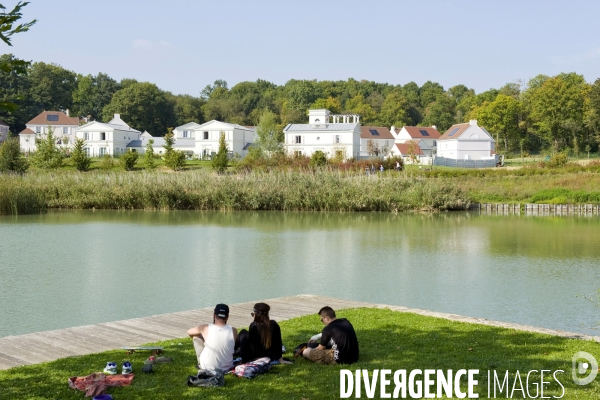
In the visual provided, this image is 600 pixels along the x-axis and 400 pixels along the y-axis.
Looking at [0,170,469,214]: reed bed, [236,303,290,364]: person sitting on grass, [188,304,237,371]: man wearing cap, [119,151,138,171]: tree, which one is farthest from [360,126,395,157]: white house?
[188,304,237,371]: man wearing cap

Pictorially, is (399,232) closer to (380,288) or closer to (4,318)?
(380,288)

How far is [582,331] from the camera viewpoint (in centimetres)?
1162

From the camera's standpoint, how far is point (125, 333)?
32.6 ft

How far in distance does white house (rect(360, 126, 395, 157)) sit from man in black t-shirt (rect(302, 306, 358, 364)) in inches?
2908

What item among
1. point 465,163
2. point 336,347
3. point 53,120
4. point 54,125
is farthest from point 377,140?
point 336,347

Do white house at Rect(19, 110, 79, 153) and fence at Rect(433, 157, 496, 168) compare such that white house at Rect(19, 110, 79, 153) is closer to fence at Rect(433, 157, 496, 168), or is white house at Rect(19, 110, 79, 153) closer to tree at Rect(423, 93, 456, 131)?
fence at Rect(433, 157, 496, 168)

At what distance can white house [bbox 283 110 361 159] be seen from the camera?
72000 mm

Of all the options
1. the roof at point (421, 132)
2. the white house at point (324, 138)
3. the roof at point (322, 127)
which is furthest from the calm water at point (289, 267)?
the roof at point (421, 132)

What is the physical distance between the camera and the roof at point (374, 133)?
87688 millimetres

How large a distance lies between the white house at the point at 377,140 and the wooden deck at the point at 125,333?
7026 centimetres

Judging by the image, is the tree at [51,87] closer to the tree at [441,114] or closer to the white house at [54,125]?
the white house at [54,125]

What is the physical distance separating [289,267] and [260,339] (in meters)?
11.2

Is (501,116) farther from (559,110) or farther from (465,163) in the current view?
(465,163)

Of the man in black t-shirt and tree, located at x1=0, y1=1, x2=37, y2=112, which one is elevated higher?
tree, located at x1=0, y1=1, x2=37, y2=112
